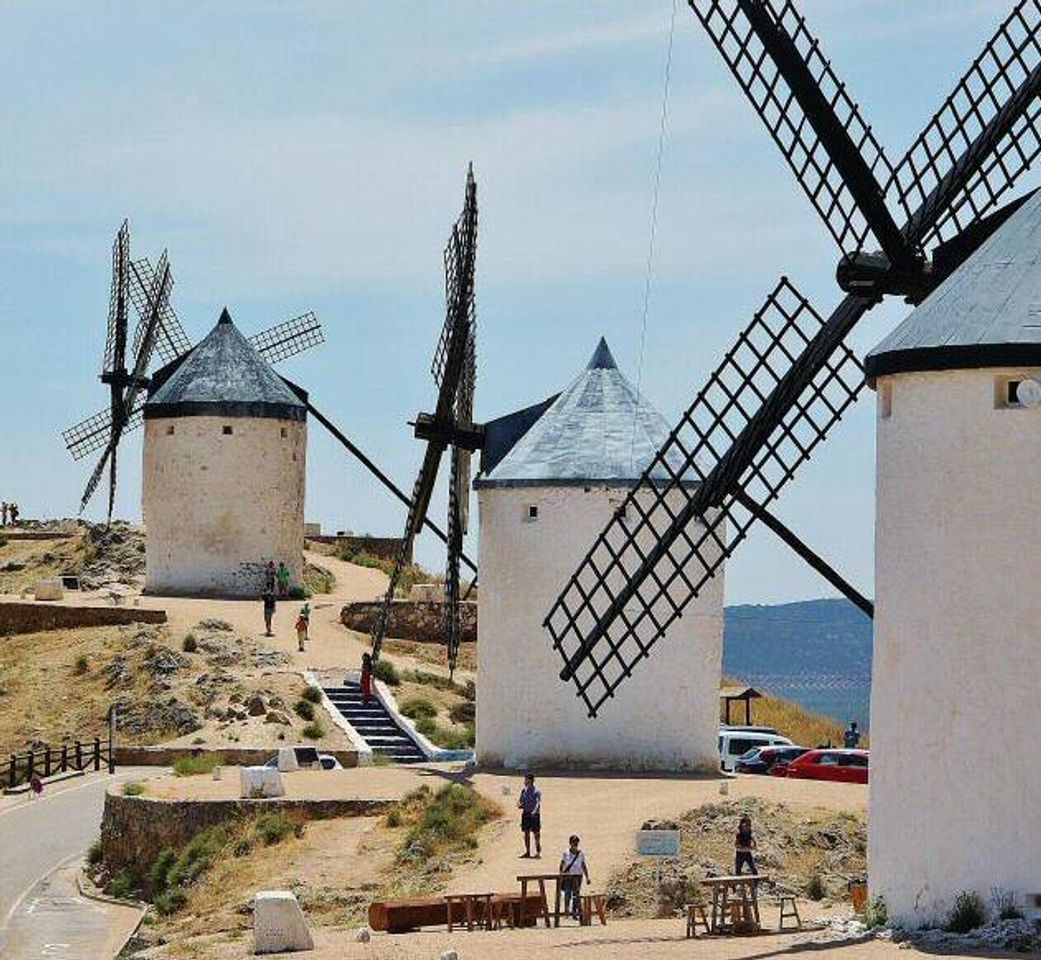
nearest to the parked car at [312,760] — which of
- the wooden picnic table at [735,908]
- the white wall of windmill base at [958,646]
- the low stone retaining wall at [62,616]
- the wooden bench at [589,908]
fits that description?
the low stone retaining wall at [62,616]

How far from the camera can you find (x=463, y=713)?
46.4 metres

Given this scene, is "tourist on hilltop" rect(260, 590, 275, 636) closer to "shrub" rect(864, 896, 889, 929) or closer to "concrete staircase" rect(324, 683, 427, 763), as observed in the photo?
"concrete staircase" rect(324, 683, 427, 763)

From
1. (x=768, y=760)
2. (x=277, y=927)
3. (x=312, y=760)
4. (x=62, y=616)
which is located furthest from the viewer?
(x=62, y=616)

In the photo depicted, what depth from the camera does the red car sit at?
38.1m

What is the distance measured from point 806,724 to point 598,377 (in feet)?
58.8

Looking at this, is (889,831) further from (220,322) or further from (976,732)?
(220,322)

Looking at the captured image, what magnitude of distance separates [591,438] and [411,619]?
58.2ft

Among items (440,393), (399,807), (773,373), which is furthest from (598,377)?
(773,373)

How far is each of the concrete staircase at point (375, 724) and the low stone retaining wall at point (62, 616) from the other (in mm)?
6411

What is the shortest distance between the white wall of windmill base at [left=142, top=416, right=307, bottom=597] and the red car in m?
19.9

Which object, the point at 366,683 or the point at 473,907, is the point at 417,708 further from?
the point at 473,907

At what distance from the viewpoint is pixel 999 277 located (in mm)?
22578

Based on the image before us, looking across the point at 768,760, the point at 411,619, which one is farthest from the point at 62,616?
the point at 768,760

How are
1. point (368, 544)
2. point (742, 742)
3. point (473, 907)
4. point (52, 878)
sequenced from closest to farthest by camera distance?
point (473, 907), point (52, 878), point (742, 742), point (368, 544)
